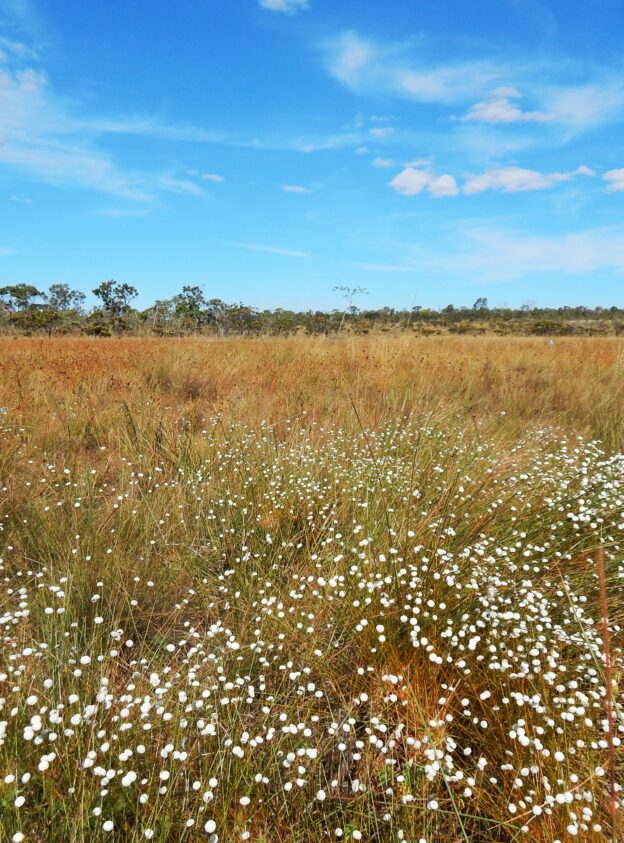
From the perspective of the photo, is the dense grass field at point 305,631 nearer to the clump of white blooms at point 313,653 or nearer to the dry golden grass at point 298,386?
the clump of white blooms at point 313,653

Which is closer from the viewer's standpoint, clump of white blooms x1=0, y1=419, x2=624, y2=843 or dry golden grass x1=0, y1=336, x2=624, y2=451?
clump of white blooms x1=0, y1=419, x2=624, y2=843

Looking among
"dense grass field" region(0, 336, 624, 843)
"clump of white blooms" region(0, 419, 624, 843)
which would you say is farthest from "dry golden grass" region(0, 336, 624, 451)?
"clump of white blooms" region(0, 419, 624, 843)

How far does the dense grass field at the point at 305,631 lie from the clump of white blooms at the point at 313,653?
1 cm

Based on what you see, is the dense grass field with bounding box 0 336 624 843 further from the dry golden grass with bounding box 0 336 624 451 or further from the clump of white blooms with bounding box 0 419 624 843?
the dry golden grass with bounding box 0 336 624 451

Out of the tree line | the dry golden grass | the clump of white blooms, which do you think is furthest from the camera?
the tree line

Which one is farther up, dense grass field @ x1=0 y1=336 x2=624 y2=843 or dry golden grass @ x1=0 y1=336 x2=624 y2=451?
dry golden grass @ x1=0 y1=336 x2=624 y2=451

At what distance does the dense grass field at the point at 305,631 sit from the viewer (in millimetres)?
1358

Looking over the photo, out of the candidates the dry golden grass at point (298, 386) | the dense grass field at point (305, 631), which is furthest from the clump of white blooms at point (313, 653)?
the dry golden grass at point (298, 386)

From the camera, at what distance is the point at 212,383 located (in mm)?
6055

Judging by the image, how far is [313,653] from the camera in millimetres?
1901

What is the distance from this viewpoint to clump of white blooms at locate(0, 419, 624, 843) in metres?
1.36

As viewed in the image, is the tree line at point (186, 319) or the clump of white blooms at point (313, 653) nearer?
the clump of white blooms at point (313, 653)

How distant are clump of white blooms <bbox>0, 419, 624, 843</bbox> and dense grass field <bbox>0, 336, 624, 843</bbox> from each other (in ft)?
0.04

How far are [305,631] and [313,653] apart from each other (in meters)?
0.16
